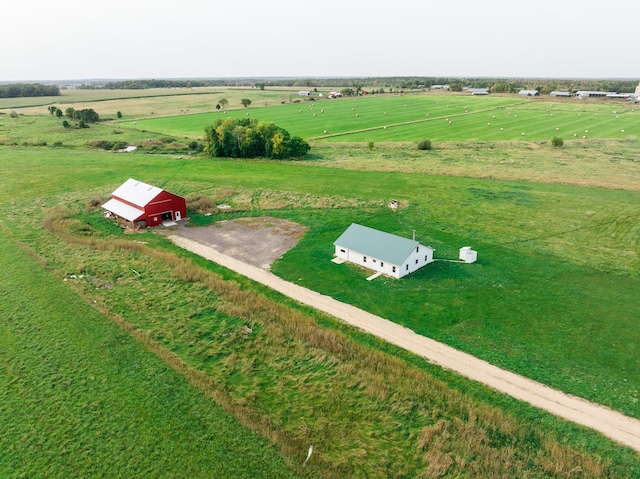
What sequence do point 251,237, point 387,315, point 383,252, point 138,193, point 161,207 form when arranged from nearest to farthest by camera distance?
point 387,315, point 383,252, point 251,237, point 161,207, point 138,193

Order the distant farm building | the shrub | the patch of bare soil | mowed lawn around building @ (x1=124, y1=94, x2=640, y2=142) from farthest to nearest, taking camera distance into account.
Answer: mowed lawn around building @ (x1=124, y1=94, x2=640, y2=142)
the shrub
the patch of bare soil
the distant farm building

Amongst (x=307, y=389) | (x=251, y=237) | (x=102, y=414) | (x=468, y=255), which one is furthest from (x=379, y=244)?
(x=102, y=414)

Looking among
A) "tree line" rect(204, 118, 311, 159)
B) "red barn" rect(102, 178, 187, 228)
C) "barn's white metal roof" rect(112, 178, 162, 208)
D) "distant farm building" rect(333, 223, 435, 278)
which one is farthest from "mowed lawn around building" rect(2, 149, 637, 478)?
"tree line" rect(204, 118, 311, 159)

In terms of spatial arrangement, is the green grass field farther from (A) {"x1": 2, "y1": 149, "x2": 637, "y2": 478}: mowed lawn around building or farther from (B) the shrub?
(B) the shrub

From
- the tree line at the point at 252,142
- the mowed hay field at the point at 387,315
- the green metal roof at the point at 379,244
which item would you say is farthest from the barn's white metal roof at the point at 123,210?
the tree line at the point at 252,142

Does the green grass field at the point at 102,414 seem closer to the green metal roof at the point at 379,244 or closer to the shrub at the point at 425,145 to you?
the green metal roof at the point at 379,244

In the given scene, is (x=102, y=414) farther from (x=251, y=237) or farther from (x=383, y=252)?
(x=251, y=237)

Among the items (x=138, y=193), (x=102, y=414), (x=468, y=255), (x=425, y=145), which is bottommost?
(x=425, y=145)
